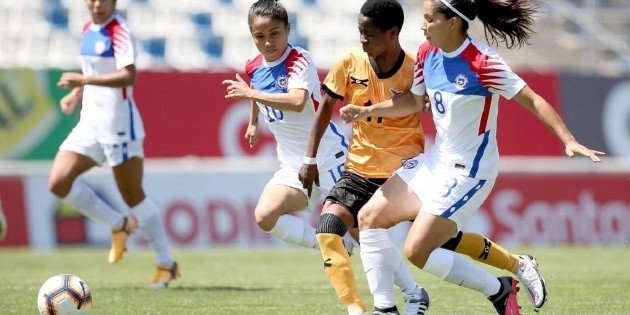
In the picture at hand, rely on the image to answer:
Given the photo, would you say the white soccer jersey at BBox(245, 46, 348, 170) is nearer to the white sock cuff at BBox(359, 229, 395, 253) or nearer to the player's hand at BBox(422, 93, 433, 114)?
the player's hand at BBox(422, 93, 433, 114)

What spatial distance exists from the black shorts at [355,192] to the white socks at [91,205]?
3606 mm

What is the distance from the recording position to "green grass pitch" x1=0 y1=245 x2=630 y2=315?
905 centimetres

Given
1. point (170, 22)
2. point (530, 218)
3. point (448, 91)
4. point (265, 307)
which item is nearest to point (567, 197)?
point (530, 218)

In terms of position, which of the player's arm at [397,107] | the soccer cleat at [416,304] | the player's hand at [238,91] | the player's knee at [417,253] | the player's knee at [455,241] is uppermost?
the player's hand at [238,91]

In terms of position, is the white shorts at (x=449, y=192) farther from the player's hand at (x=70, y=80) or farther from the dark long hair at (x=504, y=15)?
the player's hand at (x=70, y=80)

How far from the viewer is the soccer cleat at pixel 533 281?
26.6 feet

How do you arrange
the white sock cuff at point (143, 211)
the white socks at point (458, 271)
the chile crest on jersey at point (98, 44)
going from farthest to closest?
the white sock cuff at point (143, 211)
the chile crest on jersey at point (98, 44)
the white socks at point (458, 271)

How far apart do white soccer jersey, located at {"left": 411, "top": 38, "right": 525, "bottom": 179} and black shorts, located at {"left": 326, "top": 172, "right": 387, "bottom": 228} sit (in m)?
0.59

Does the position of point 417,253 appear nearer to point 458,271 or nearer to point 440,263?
point 440,263

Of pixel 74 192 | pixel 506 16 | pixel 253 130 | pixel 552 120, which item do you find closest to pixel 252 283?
pixel 74 192

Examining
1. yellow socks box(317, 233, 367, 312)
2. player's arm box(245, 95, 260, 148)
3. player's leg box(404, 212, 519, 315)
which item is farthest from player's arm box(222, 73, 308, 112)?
player's leg box(404, 212, 519, 315)

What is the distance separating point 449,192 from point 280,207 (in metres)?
1.96

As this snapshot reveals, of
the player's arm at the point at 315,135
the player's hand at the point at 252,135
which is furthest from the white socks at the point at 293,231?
the player's arm at the point at 315,135

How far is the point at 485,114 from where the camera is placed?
740cm
